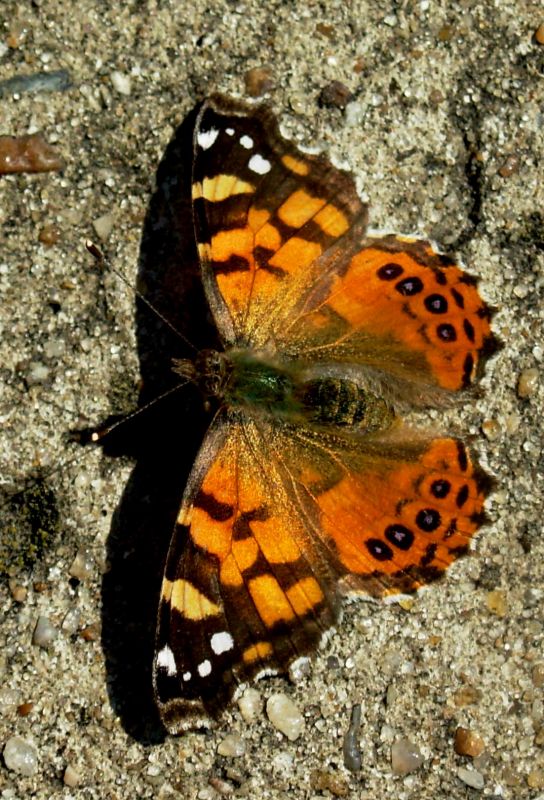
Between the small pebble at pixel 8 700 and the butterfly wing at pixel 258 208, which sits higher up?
the butterfly wing at pixel 258 208

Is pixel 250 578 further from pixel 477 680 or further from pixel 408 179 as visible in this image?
pixel 408 179

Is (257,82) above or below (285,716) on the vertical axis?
above

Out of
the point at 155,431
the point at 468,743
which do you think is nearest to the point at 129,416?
the point at 155,431

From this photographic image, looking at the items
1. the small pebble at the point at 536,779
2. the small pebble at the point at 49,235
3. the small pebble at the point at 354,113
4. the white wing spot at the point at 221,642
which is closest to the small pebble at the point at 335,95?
the small pebble at the point at 354,113

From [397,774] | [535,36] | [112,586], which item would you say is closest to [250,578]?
[112,586]

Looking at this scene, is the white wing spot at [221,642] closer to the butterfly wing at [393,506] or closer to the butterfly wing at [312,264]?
the butterfly wing at [393,506]

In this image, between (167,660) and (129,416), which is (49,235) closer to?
(129,416)
